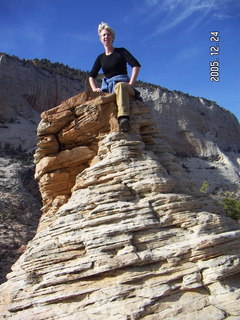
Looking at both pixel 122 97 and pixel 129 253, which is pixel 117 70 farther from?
pixel 129 253

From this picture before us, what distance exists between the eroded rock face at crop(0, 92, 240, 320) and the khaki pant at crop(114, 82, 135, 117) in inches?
14.3

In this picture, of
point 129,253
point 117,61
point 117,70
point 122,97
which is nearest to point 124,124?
point 122,97

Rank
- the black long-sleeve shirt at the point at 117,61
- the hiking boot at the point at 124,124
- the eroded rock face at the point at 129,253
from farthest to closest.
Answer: the black long-sleeve shirt at the point at 117,61
the hiking boot at the point at 124,124
the eroded rock face at the point at 129,253

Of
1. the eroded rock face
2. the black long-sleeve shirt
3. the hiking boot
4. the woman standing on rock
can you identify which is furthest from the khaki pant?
the black long-sleeve shirt

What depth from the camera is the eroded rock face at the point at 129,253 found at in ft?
18.4

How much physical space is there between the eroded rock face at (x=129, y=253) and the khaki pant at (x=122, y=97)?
0.36 meters

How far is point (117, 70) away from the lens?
824cm

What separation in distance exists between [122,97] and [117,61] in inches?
41.3

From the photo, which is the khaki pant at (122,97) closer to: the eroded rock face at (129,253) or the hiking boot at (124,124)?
the hiking boot at (124,124)

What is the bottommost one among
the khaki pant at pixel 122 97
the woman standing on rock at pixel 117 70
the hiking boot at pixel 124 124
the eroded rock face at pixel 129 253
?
the eroded rock face at pixel 129 253

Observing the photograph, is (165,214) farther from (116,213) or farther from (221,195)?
(221,195)

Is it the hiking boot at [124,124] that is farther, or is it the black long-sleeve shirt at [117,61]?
the black long-sleeve shirt at [117,61]

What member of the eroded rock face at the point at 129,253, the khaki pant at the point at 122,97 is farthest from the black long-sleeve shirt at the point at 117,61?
the eroded rock face at the point at 129,253

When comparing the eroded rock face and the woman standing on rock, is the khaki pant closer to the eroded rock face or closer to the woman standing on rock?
the woman standing on rock
